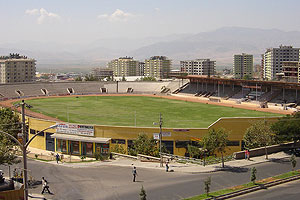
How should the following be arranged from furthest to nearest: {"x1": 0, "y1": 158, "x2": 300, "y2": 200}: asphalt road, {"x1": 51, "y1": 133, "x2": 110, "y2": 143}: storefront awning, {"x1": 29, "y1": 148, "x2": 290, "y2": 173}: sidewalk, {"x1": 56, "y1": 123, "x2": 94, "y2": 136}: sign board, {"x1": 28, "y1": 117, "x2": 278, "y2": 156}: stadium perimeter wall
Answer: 1. {"x1": 56, "y1": 123, "x2": 94, "y2": 136}: sign board
2. {"x1": 51, "y1": 133, "x2": 110, "y2": 143}: storefront awning
3. {"x1": 28, "y1": 117, "x2": 278, "y2": 156}: stadium perimeter wall
4. {"x1": 29, "y1": 148, "x2": 290, "y2": 173}: sidewalk
5. {"x1": 0, "y1": 158, "x2": 300, "y2": 200}: asphalt road

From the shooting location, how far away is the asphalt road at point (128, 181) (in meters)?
25.9

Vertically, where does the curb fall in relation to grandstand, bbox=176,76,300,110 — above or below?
below

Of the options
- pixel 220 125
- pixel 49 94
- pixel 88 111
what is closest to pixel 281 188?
pixel 220 125

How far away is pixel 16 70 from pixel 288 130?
165 m

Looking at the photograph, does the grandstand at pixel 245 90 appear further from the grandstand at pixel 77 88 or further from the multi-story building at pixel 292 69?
the multi-story building at pixel 292 69

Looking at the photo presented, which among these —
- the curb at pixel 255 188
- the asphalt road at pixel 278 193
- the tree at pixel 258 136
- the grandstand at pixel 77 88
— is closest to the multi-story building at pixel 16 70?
the grandstand at pixel 77 88

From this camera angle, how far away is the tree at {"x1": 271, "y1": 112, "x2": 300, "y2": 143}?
38.1 m

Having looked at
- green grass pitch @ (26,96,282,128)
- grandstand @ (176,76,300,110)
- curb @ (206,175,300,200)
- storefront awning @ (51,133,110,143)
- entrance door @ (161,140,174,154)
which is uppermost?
grandstand @ (176,76,300,110)

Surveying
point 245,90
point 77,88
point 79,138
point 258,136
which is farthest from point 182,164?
point 77,88

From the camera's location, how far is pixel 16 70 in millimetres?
183375

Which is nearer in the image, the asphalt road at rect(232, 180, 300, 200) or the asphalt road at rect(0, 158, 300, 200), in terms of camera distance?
the asphalt road at rect(232, 180, 300, 200)

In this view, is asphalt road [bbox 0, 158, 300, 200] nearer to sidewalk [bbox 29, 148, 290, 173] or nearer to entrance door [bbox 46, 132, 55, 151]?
sidewalk [bbox 29, 148, 290, 173]

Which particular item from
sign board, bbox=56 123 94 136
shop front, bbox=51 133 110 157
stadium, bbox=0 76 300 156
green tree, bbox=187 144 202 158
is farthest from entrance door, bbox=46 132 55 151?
green tree, bbox=187 144 202 158

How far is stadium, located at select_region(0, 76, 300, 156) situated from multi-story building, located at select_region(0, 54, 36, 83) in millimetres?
79987
